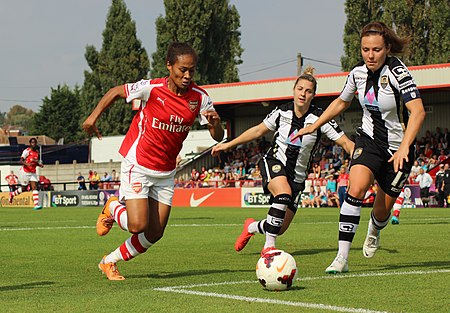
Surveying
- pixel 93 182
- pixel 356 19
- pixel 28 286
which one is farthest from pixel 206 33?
pixel 28 286

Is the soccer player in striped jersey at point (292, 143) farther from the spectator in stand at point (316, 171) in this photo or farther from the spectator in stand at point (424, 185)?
the spectator in stand at point (316, 171)

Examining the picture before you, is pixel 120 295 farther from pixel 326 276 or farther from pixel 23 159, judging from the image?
pixel 23 159

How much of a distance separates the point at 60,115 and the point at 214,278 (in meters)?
97.5

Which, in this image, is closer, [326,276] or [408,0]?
[326,276]

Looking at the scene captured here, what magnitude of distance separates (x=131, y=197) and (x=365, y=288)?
8.42ft

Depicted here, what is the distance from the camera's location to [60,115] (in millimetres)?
103562

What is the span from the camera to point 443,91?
4078 centimetres

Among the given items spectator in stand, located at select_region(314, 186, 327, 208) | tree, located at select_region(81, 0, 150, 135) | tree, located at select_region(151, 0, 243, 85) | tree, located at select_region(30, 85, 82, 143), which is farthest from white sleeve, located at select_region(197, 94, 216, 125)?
tree, located at select_region(30, 85, 82, 143)

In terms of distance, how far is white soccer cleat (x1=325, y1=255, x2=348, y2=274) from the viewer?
27.4 ft

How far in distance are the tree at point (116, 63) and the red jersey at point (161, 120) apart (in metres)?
64.4

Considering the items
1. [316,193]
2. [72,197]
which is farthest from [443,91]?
[72,197]

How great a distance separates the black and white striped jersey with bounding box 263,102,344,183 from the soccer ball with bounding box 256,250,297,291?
3.16 m

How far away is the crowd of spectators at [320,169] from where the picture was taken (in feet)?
115

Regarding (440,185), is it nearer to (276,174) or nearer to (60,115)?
(276,174)
